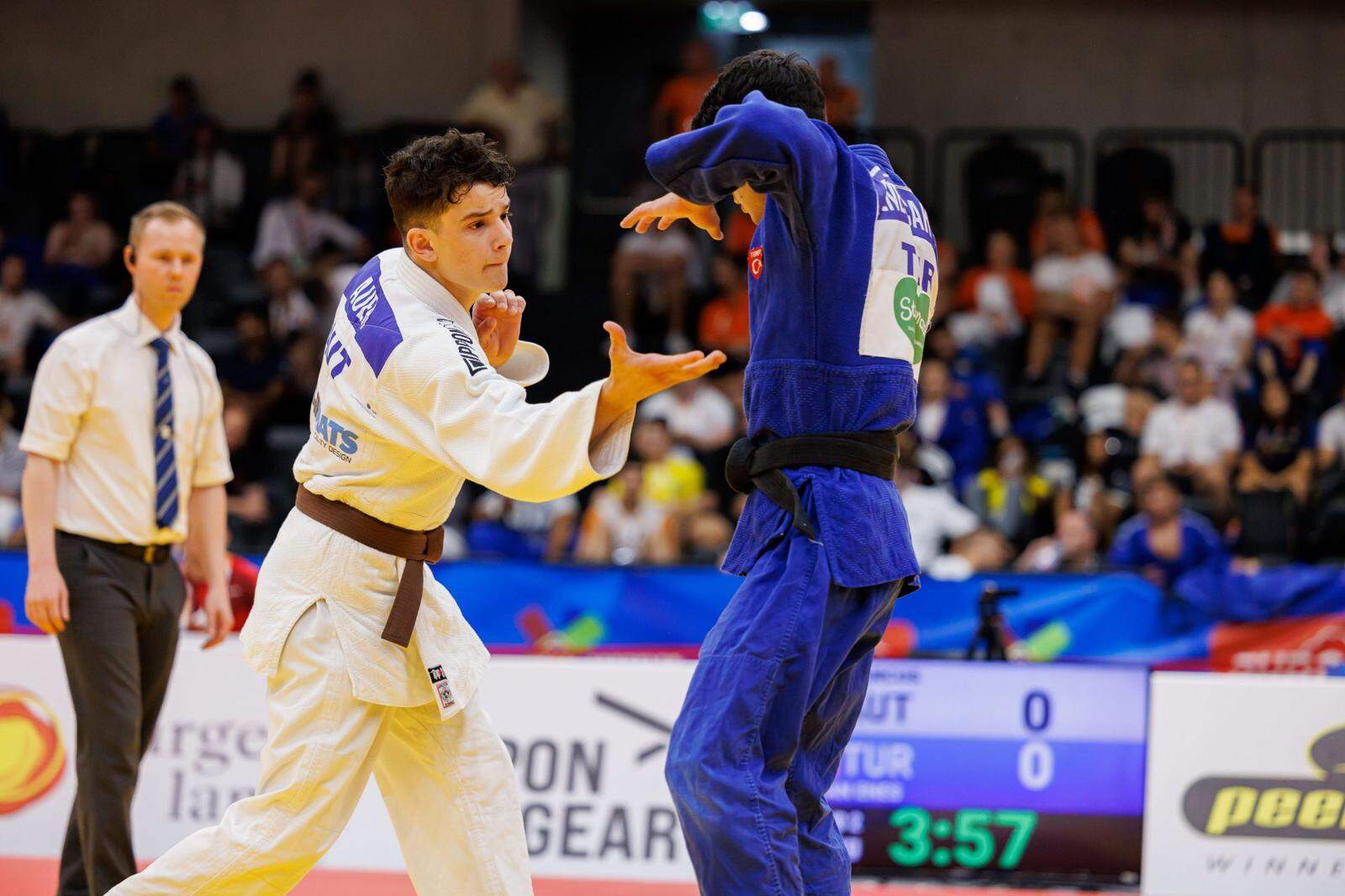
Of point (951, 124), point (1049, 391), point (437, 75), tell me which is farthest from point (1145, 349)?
point (437, 75)

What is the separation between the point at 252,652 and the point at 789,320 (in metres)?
1.35

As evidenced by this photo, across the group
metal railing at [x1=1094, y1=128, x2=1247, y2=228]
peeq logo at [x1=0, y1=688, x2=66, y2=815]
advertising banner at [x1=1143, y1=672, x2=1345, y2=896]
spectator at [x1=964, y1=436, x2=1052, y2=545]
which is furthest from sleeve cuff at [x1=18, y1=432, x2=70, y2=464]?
metal railing at [x1=1094, y1=128, x2=1247, y2=228]

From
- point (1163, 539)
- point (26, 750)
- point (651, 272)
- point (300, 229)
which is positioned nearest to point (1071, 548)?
point (1163, 539)

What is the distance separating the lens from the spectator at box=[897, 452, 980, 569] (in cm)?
943

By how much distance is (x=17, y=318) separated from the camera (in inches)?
495

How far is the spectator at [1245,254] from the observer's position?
39.4 feet

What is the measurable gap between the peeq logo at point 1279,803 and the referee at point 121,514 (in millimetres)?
3400

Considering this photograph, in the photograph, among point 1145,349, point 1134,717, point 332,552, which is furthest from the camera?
point 1145,349

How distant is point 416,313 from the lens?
334cm

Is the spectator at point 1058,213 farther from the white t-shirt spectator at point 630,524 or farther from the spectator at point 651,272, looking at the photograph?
the white t-shirt spectator at point 630,524

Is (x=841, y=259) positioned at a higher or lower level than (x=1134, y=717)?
higher

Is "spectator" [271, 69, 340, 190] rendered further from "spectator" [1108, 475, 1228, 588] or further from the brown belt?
the brown belt

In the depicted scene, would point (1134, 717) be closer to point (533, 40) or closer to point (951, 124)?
point (951, 124)

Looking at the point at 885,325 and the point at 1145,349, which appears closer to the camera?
the point at 885,325
